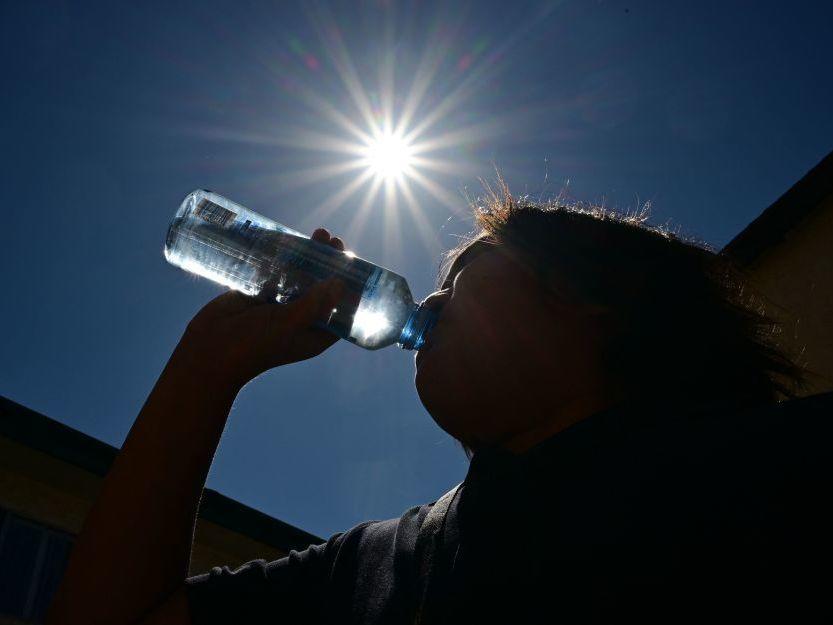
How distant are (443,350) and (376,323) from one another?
2.66ft

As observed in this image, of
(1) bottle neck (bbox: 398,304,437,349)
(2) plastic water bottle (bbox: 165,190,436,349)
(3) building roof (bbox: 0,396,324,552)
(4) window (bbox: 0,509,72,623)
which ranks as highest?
(3) building roof (bbox: 0,396,324,552)

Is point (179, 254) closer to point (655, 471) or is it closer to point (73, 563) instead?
point (73, 563)

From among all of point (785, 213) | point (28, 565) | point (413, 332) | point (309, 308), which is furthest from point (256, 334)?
point (28, 565)

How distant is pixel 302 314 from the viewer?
5.14 ft

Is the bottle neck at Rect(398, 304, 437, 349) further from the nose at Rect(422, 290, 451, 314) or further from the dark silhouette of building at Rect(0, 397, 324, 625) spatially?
the dark silhouette of building at Rect(0, 397, 324, 625)

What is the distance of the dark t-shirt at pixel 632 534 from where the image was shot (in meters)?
0.84

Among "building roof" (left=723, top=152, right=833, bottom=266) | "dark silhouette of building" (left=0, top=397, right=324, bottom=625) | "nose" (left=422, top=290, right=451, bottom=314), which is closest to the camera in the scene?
"nose" (left=422, top=290, right=451, bottom=314)

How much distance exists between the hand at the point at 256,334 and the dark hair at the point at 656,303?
593mm

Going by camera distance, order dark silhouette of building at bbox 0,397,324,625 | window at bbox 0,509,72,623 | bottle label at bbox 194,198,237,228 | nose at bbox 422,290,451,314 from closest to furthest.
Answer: nose at bbox 422,290,451,314, bottle label at bbox 194,198,237,228, window at bbox 0,509,72,623, dark silhouette of building at bbox 0,397,324,625

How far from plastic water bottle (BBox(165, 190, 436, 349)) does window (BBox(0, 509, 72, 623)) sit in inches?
207

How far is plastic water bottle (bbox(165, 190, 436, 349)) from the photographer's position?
2043 millimetres

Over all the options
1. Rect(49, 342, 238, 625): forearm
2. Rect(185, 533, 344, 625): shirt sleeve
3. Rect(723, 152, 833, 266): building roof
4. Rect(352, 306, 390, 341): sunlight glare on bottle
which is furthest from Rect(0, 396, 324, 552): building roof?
Rect(723, 152, 833, 266): building roof

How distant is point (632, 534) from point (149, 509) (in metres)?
1.00

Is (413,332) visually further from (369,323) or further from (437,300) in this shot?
(437,300)
